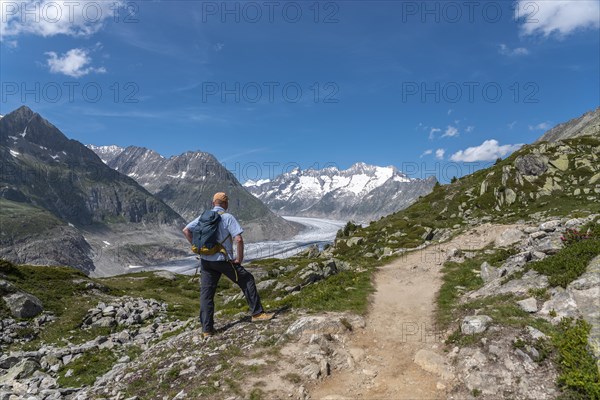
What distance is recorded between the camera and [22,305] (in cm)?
2798

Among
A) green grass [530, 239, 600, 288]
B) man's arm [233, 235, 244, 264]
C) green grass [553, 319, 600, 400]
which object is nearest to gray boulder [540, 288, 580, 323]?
green grass [530, 239, 600, 288]

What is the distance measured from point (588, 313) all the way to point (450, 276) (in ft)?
41.1

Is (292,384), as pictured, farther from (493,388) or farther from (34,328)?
(34,328)

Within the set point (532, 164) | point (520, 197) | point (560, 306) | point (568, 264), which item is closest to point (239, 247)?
point (560, 306)

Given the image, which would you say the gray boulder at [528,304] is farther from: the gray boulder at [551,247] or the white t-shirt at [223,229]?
the white t-shirt at [223,229]

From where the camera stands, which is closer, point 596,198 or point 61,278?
point 61,278

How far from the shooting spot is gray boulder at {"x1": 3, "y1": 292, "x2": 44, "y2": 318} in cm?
2752

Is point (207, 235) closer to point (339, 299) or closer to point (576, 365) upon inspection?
point (339, 299)

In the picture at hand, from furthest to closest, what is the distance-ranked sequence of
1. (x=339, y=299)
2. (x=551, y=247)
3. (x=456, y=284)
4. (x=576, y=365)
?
(x=456, y=284)
(x=551, y=247)
(x=339, y=299)
(x=576, y=365)

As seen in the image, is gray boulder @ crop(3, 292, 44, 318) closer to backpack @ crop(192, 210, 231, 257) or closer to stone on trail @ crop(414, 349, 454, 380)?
backpack @ crop(192, 210, 231, 257)

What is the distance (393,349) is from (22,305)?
28.9 meters

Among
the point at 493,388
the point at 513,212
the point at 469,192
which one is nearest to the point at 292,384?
the point at 493,388

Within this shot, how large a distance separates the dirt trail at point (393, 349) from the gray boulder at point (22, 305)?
26.4m

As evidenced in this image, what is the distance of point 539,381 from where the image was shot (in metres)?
9.87
